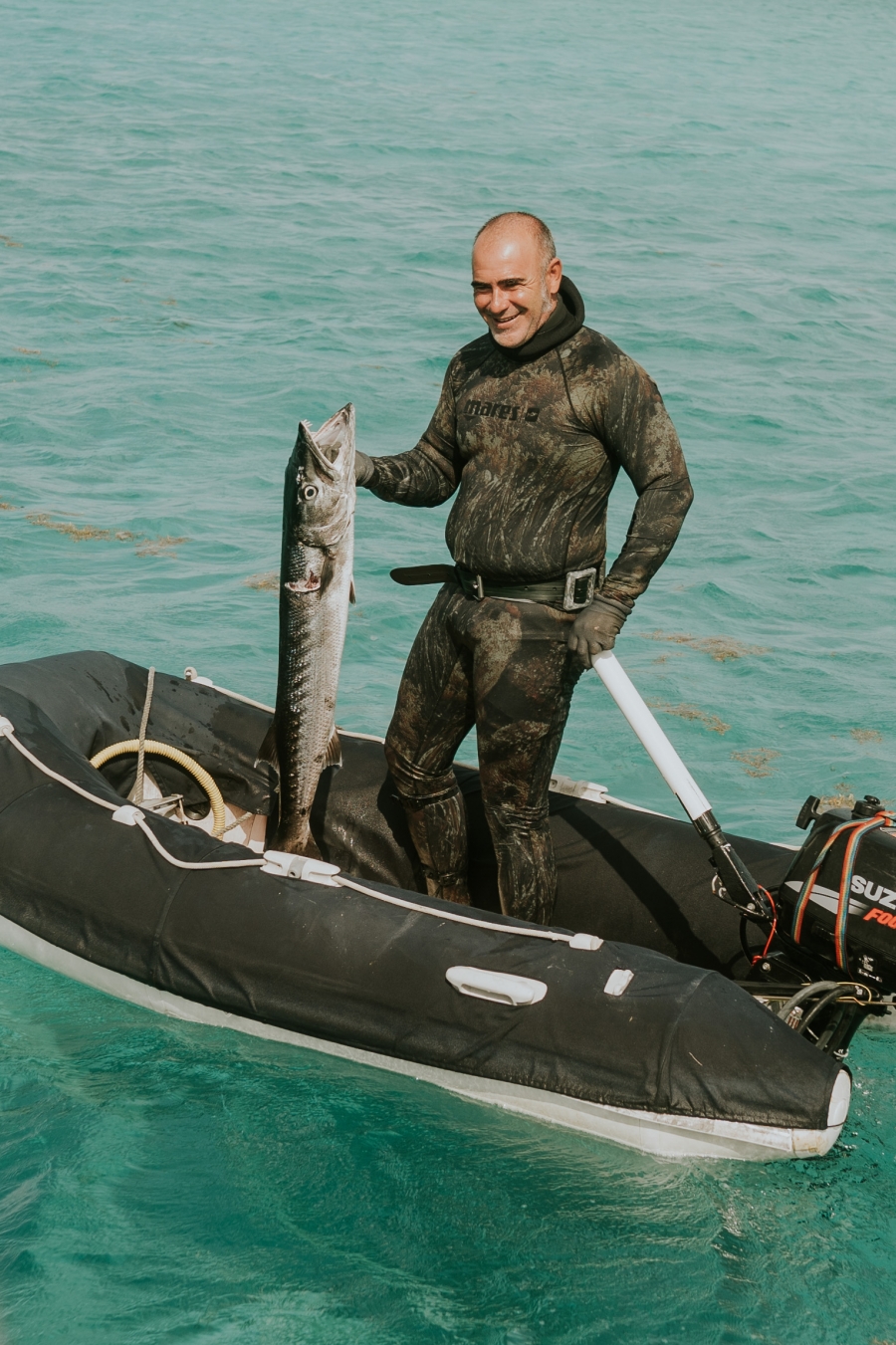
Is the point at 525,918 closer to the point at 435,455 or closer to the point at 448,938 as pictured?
the point at 448,938

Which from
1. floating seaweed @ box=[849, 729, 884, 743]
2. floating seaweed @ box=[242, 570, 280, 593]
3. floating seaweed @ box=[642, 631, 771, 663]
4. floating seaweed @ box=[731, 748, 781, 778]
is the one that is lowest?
floating seaweed @ box=[731, 748, 781, 778]

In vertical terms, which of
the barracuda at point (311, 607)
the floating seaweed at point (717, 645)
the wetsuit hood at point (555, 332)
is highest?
the wetsuit hood at point (555, 332)

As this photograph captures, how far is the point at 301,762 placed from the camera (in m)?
4.82

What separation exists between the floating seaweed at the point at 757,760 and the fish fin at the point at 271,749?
12.0 feet

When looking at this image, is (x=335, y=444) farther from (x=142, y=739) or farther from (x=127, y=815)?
(x=142, y=739)

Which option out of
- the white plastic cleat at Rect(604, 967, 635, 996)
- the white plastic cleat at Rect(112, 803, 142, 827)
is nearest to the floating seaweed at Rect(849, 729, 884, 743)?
the white plastic cleat at Rect(604, 967, 635, 996)

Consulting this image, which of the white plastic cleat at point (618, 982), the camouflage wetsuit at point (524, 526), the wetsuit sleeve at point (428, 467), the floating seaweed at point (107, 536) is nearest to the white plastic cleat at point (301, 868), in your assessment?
the camouflage wetsuit at point (524, 526)

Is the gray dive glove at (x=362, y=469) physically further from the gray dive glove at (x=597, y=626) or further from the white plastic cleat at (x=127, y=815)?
the white plastic cleat at (x=127, y=815)

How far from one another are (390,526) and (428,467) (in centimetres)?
627

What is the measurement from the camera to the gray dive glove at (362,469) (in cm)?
463

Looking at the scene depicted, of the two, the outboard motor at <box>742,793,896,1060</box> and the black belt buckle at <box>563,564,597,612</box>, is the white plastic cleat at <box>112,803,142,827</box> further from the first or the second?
the outboard motor at <box>742,793,896,1060</box>

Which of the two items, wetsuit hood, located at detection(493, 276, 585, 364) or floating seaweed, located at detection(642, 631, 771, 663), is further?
floating seaweed, located at detection(642, 631, 771, 663)

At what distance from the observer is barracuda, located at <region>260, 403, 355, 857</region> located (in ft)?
14.1

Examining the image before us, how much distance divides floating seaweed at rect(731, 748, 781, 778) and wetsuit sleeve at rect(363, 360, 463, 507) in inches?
136
